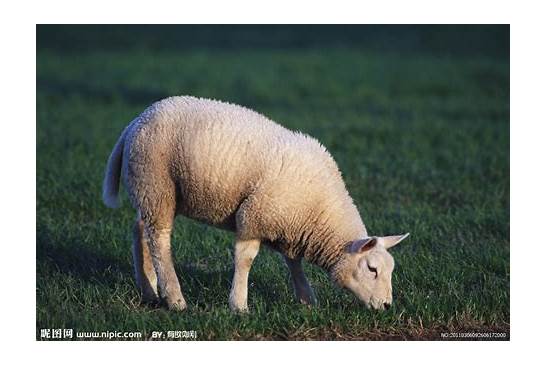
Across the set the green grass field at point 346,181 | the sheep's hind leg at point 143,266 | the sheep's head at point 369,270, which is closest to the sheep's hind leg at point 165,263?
the green grass field at point 346,181

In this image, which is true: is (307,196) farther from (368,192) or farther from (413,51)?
(413,51)

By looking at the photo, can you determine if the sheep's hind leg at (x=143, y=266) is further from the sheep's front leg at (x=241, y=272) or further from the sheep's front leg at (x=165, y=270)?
the sheep's front leg at (x=241, y=272)

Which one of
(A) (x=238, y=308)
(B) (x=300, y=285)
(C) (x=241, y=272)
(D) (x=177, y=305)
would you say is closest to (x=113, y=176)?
(D) (x=177, y=305)

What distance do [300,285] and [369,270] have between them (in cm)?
73

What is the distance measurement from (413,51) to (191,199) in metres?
16.5

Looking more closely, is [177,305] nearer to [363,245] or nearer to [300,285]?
[300,285]

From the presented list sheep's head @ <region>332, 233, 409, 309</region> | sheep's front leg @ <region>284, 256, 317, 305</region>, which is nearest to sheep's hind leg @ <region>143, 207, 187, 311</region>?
sheep's front leg @ <region>284, 256, 317, 305</region>

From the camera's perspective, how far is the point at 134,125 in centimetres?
653

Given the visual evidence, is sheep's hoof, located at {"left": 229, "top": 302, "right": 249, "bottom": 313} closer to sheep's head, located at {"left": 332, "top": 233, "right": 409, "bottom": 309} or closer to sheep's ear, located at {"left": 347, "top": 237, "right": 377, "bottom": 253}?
sheep's head, located at {"left": 332, "top": 233, "right": 409, "bottom": 309}

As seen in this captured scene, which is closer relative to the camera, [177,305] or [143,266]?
[177,305]

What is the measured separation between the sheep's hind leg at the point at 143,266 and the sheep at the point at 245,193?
0.65ft

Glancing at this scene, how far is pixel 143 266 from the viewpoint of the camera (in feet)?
22.1

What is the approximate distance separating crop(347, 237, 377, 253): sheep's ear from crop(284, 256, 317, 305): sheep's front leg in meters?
0.62
